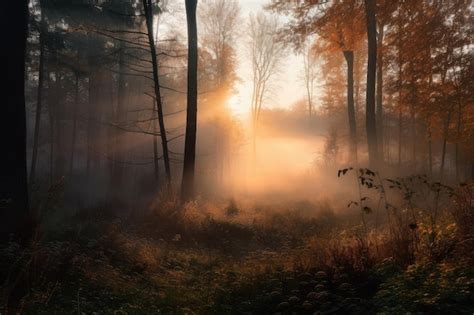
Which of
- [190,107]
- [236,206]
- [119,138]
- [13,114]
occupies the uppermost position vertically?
[190,107]

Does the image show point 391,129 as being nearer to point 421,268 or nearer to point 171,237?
point 171,237

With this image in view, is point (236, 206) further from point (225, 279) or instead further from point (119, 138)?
point (119, 138)

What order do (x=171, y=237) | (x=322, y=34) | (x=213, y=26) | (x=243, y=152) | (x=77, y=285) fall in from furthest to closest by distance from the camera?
(x=243, y=152) < (x=213, y=26) < (x=322, y=34) < (x=171, y=237) < (x=77, y=285)

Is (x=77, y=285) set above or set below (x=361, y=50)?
below

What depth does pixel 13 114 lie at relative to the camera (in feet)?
21.2

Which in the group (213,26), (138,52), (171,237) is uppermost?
(213,26)

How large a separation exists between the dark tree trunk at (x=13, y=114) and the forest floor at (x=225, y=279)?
1.12 metres

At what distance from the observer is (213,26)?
93.8ft

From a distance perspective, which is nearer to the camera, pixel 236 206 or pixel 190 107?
pixel 190 107

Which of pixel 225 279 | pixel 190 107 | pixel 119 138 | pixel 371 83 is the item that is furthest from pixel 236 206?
pixel 119 138

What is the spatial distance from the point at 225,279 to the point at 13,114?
4484 millimetres

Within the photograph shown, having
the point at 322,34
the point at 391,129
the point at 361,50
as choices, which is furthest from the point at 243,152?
the point at 322,34

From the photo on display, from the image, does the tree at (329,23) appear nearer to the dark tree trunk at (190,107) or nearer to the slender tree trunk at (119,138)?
the dark tree trunk at (190,107)

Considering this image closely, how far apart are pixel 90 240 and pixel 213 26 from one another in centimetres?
2455
